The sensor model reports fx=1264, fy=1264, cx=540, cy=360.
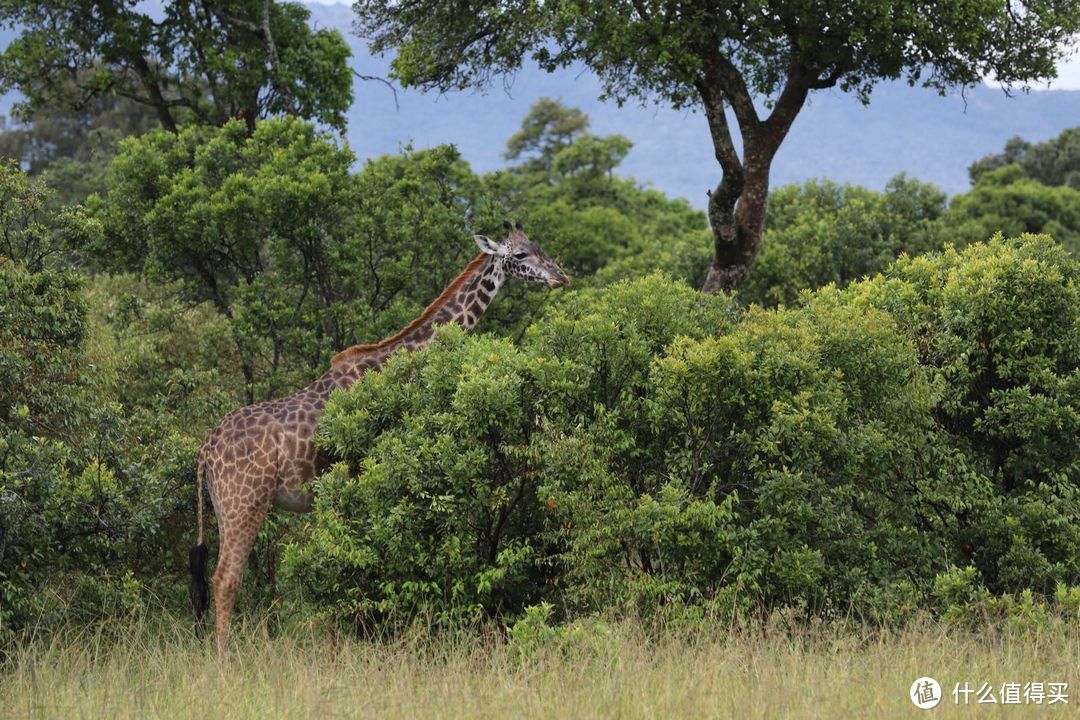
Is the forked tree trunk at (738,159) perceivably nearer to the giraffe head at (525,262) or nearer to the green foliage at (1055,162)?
the giraffe head at (525,262)

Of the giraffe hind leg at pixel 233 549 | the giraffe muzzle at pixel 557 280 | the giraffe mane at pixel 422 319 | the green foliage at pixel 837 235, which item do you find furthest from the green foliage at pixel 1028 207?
the giraffe hind leg at pixel 233 549

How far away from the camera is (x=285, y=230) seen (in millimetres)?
16328

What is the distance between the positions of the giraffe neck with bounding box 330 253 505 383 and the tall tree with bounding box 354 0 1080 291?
498 cm

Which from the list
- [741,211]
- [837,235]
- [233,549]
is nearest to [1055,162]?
[837,235]

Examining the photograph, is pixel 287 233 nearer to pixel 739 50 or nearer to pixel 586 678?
pixel 739 50

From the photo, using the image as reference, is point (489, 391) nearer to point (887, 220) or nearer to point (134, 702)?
point (134, 702)

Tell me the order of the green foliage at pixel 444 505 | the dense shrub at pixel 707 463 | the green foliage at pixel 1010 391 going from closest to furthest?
the dense shrub at pixel 707 463 → the green foliage at pixel 444 505 → the green foliage at pixel 1010 391

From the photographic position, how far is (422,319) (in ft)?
39.7

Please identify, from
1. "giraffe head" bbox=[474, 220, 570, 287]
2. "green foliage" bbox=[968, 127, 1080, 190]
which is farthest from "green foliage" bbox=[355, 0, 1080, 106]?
"green foliage" bbox=[968, 127, 1080, 190]

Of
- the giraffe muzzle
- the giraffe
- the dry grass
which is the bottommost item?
the dry grass

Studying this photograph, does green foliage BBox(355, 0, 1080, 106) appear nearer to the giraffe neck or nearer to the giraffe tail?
the giraffe neck

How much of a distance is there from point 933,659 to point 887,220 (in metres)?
20.1

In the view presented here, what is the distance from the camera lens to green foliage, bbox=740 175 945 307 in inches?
952

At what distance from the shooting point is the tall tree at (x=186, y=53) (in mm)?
25297
